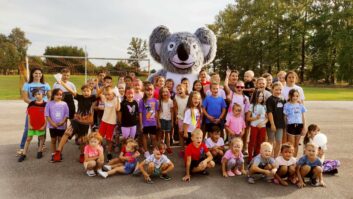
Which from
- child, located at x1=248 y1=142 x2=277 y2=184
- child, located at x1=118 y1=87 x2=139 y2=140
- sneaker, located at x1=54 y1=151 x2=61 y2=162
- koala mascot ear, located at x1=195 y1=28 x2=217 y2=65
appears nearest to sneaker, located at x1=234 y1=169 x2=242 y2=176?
child, located at x1=248 y1=142 x2=277 y2=184

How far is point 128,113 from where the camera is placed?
4977mm

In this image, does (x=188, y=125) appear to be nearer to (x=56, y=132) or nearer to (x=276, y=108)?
(x=276, y=108)

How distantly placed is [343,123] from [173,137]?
5.93m

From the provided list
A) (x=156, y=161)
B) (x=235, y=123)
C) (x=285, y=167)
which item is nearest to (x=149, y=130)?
(x=156, y=161)

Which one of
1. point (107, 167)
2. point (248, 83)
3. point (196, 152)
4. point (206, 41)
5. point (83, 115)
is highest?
point (206, 41)

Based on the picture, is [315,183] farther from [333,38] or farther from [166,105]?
[333,38]

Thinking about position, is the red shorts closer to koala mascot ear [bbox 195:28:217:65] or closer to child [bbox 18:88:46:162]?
child [bbox 18:88:46:162]

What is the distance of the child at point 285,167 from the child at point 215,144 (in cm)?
100

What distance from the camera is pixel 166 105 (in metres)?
5.26

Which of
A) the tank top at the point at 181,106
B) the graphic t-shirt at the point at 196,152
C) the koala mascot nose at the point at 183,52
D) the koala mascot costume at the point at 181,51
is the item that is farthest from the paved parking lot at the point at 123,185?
the koala mascot nose at the point at 183,52

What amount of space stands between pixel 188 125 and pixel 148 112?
0.79m

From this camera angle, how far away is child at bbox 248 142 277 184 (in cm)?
409

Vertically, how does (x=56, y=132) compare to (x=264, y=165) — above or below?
above

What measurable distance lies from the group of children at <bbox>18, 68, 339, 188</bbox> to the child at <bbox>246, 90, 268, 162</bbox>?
0.6 inches
